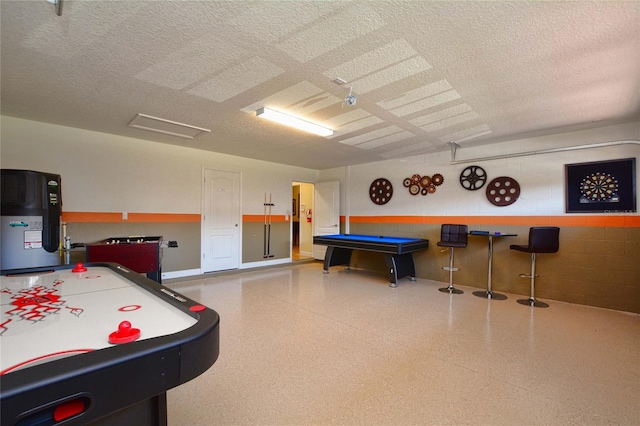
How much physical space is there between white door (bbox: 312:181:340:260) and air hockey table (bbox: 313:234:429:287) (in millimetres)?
1118

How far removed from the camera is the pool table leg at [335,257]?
6.12m

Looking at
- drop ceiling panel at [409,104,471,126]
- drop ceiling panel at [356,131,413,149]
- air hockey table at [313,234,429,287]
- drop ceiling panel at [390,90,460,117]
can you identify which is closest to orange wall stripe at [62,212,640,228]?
Answer: air hockey table at [313,234,429,287]

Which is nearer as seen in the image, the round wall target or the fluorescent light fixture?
the fluorescent light fixture

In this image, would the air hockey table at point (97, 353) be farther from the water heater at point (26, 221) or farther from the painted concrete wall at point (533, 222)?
the painted concrete wall at point (533, 222)

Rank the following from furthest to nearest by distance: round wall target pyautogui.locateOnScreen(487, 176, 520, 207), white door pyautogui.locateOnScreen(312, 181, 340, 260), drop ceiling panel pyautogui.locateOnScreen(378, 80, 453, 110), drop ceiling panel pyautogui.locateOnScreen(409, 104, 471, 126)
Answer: white door pyautogui.locateOnScreen(312, 181, 340, 260) → round wall target pyautogui.locateOnScreen(487, 176, 520, 207) → drop ceiling panel pyautogui.locateOnScreen(409, 104, 471, 126) → drop ceiling panel pyautogui.locateOnScreen(378, 80, 453, 110)

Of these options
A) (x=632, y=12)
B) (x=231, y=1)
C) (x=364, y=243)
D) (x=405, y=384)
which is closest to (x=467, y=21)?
(x=632, y=12)

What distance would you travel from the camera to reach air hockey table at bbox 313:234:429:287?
5.00 m

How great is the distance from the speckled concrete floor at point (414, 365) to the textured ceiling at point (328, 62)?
2493mm

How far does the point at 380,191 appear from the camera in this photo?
646cm

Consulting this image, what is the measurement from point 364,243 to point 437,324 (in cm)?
222

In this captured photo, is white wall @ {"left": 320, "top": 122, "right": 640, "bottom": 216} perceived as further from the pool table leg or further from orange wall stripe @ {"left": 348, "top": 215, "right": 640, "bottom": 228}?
the pool table leg

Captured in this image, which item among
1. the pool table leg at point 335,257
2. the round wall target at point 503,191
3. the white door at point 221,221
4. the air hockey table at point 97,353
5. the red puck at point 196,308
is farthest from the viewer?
the pool table leg at point 335,257

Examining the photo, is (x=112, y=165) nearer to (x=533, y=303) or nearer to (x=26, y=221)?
(x=26, y=221)

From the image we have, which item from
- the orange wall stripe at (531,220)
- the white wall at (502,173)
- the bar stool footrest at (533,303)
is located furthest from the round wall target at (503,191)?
the bar stool footrest at (533,303)
